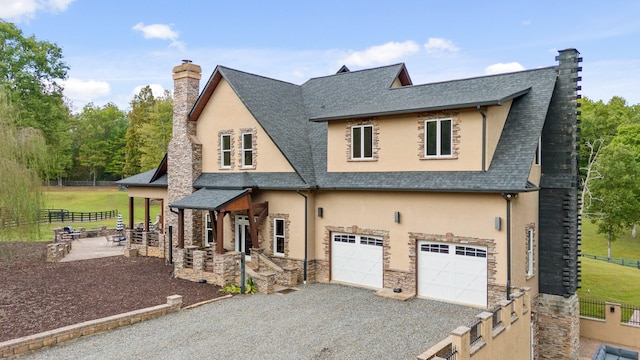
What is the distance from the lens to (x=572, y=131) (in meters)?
13.4

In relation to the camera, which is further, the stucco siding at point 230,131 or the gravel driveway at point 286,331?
the stucco siding at point 230,131

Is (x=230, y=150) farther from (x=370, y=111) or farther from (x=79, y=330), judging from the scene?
(x=79, y=330)

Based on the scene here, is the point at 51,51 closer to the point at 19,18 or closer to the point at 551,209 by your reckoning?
the point at 19,18

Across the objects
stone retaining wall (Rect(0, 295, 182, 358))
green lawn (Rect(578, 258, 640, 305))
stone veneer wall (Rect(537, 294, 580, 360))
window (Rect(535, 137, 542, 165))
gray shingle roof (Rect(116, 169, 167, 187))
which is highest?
window (Rect(535, 137, 542, 165))

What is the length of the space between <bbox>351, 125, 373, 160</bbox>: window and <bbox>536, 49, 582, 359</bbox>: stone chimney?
591cm

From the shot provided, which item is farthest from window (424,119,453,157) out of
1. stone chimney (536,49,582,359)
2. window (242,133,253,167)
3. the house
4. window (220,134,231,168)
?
window (220,134,231,168)

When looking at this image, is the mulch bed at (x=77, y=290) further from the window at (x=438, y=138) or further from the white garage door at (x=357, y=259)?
the window at (x=438, y=138)

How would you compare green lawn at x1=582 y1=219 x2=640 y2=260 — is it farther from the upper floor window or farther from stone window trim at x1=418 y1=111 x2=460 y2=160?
stone window trim at x1=418 y1=111 x2=460 y2=160

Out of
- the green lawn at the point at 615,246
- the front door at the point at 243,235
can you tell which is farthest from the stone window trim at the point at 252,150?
the green lawn at the point at 615,246

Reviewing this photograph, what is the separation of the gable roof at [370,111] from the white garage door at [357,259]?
2.06 m

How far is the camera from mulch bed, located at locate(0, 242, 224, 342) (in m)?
11.6

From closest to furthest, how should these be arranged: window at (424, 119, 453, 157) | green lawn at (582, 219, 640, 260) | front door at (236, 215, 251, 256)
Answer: window at (424, 119, 453, 157) → front door at (236, 215, 251, 256) → green lawn at (582, 219, 640, 260)

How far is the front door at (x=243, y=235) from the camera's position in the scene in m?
17.4

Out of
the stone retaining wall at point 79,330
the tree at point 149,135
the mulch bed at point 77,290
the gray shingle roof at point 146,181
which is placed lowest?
the mulch bed at point 77,290
